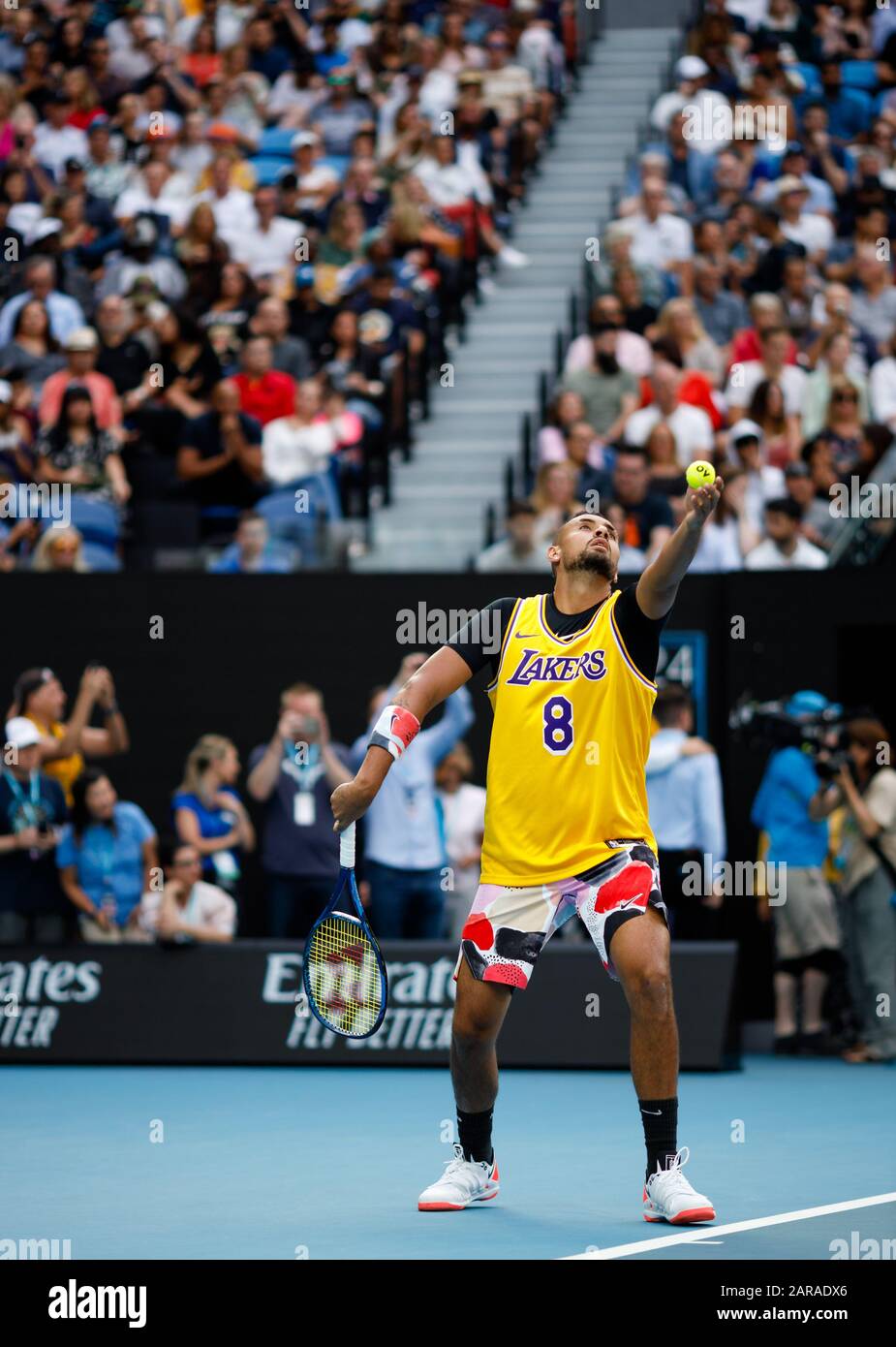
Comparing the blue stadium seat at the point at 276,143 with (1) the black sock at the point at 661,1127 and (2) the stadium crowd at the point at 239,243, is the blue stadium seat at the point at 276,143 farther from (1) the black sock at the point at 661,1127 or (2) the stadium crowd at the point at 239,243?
(1) the black sock at the point at 661,1127

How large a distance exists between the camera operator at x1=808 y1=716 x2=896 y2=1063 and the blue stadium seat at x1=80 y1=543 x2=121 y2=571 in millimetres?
4917

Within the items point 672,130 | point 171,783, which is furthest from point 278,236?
point 171,783

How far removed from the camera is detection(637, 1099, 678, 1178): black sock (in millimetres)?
7355

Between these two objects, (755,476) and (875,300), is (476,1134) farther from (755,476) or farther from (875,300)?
(875,300)

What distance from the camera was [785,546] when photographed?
1404cm

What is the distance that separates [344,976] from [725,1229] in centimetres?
153

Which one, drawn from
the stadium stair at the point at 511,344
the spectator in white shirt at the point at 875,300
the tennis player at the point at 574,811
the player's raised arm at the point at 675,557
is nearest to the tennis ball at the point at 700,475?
the player's raised arm at the point at 675,557

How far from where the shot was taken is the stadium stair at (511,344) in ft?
51.0

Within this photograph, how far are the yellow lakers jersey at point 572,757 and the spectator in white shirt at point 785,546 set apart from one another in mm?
6487

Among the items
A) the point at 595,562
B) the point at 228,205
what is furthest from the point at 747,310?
the point at 595,562

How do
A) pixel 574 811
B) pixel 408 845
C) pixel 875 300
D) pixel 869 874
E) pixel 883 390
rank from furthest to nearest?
pixel 875 300, pixel 883 390, pixel 408 845, pixel 869 874, pixel 574 811

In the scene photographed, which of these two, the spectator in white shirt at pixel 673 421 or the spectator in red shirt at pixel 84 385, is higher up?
the spectator in red shirt at pixel 84 385
